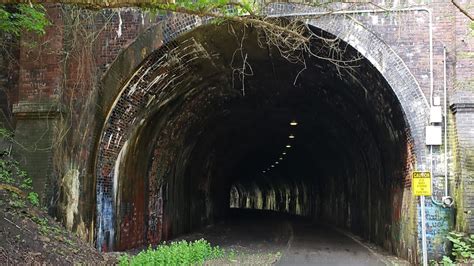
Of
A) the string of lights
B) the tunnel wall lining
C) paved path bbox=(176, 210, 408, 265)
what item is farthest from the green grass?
the string of lights

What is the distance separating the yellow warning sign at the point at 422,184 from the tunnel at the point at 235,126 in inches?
76.0

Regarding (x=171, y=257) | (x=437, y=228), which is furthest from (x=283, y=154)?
(x=171, y=257)

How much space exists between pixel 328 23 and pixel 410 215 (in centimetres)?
427

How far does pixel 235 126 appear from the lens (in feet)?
69.6

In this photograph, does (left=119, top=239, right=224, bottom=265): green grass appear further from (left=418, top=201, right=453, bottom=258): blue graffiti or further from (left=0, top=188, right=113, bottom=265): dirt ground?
(left=418, top=201, right=453, bottom=258): blue graffiti

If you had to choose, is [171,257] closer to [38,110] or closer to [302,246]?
[38,110]

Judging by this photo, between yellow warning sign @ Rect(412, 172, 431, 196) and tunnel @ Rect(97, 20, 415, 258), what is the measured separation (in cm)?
193

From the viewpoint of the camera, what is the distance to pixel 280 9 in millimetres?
11289

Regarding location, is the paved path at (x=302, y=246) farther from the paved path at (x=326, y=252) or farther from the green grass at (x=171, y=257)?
the green grass at (x=171, y=257)

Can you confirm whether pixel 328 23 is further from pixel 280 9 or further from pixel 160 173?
pixel 160 173

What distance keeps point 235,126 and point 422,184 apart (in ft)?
39.7

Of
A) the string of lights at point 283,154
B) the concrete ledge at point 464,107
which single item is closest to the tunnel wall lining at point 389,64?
the concrete ledge at point 464,107

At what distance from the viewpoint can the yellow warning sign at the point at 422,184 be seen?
956cm

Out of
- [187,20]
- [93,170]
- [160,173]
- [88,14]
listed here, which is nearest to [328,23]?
[187,20]
